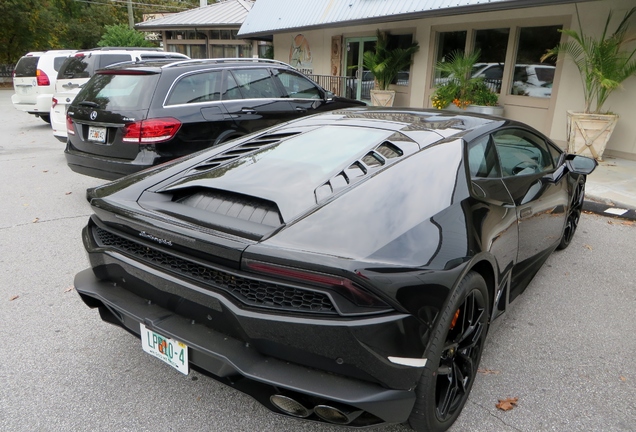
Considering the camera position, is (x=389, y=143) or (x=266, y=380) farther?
(x=389, y=143)

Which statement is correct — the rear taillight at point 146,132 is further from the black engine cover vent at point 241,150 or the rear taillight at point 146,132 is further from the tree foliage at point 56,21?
the tree foliage at point 56,21

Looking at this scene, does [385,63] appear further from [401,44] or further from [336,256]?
[336,256]

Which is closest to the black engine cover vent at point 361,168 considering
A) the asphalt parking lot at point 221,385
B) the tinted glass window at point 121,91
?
the asphalt parking lot at point 221,385

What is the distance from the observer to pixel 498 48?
1050 centimetres

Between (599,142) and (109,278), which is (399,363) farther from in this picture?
(599,142)

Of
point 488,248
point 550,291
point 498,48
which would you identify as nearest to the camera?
point 488,248

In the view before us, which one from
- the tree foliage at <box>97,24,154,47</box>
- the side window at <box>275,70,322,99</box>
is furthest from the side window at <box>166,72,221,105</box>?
the tree foliage at <box>97,24,154,47</box>

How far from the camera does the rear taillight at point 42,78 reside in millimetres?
11844

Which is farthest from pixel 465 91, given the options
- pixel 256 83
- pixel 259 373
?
pixel 259 373

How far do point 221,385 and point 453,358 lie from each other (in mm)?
1266

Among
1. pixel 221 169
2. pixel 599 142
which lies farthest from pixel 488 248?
pixel 599 142

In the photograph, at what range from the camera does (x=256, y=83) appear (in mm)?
6559

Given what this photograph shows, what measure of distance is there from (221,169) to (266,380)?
1357 mm

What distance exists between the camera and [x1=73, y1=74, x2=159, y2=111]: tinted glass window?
5266mm
